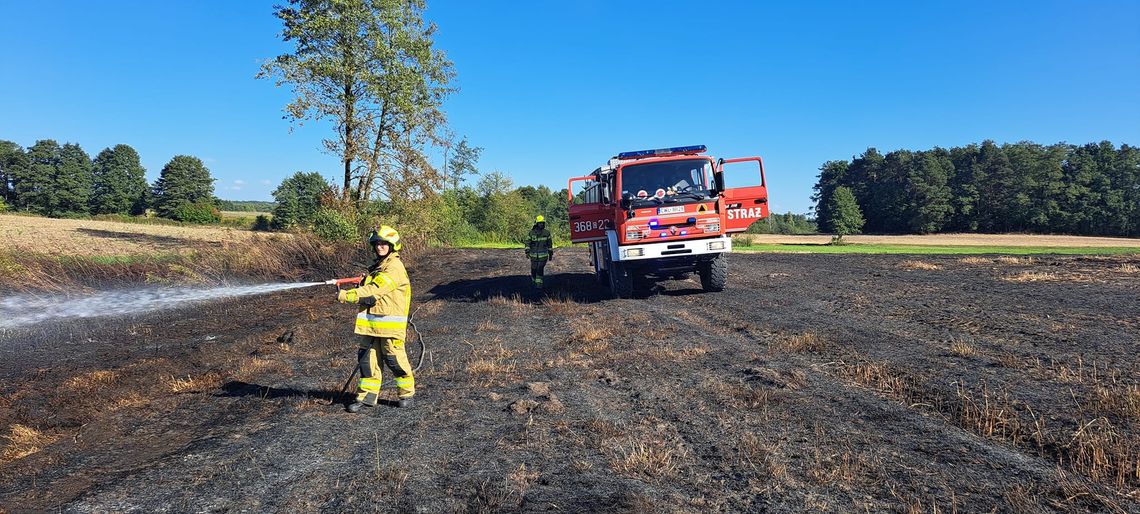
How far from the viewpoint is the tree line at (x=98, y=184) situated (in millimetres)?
70250

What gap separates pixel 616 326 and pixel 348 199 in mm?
17245

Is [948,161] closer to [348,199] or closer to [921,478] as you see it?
[348,199]

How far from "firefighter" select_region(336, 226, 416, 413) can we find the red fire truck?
600 centimetres

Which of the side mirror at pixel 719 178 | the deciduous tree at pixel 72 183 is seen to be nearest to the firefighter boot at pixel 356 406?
the side mirror at pixel 719 178

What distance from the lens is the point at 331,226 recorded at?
2039 cm

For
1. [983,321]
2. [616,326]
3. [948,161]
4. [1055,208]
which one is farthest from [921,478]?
[948,161]

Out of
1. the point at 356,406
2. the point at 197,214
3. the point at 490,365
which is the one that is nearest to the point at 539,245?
the point at 490,365

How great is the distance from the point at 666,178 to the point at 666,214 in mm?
956

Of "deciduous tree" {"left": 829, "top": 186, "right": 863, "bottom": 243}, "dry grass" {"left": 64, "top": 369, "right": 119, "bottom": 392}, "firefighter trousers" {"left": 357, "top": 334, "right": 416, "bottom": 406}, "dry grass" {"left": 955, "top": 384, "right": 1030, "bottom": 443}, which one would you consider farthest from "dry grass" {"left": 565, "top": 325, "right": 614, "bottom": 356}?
"deciduous tree" {"left": 829, "top": 186, "right": 863, "bottom": 243}

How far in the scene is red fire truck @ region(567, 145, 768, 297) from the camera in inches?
416

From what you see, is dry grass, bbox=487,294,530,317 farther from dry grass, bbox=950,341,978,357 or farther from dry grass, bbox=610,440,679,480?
dry grass, bbox=950,341,978,357

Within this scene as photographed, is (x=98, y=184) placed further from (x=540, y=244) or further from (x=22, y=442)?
(x=22, y=442)

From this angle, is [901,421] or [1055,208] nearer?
[901,421]

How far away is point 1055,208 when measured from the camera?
63.5m
